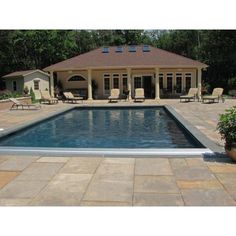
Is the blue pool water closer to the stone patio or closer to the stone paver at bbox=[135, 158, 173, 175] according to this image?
the stone paver at bbox=[135, 158, 173, 175]

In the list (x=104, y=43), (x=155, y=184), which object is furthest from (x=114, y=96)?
(x=104, y=43)

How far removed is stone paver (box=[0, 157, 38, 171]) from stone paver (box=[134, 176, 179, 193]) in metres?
2.38

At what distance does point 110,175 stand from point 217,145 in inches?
129

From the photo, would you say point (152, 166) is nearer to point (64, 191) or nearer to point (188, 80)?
point (64, 191)

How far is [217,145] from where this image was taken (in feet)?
26.0

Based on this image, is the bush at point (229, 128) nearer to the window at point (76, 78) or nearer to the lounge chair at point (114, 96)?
the lounge chair at point (114, 96)

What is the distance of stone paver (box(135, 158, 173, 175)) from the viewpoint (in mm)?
6027

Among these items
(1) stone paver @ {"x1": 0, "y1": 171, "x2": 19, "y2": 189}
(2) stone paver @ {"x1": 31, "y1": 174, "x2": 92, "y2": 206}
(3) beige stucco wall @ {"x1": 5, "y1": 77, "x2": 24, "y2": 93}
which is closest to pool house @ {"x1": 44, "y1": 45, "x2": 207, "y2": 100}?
(3) beige stucco wall @ {"x1": 5, "y1": 77, "x2": 24, "y2": 93}

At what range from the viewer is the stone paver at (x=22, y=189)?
494 cm

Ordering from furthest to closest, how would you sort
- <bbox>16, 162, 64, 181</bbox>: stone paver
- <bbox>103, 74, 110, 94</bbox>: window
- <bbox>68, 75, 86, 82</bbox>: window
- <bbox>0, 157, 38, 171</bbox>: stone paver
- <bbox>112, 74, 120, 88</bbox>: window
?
<bbox>68, 75, 86, 82</bbox>: window < <bbox>103, 74, 110, 94</bbox>: window < <bbox>112, 74, 120, 88</bbox>: window < <bbox>0, 157, 38, 171</bbox>: stone paver < <bbox>16, 162, 64, 181</bbox>: stone paver

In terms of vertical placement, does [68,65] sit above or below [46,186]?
above
